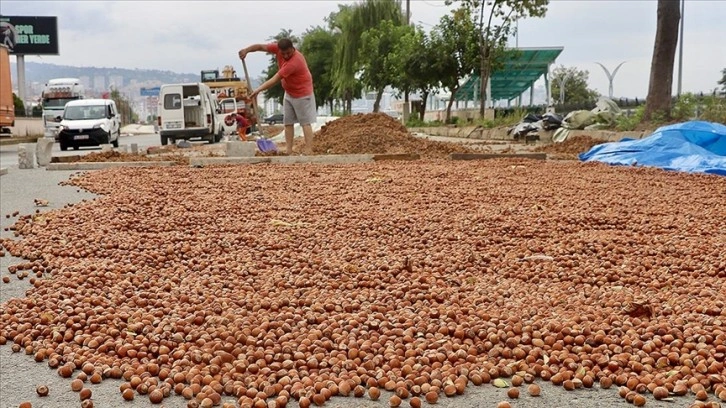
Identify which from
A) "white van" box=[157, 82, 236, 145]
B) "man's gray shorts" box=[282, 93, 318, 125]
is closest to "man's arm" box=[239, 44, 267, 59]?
"man's gray shorts" box=[282, 93, 318, 125]

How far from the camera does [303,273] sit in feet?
Result: 11.6

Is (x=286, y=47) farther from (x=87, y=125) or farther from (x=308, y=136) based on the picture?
(x=87, y=125)

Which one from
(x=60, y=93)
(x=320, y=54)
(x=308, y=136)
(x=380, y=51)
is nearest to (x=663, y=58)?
(x=308, y=136)

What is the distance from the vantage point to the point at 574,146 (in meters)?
13.1

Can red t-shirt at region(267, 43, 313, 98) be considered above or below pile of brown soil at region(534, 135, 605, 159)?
above

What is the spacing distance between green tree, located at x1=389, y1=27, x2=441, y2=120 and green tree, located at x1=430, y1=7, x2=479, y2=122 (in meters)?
0.23

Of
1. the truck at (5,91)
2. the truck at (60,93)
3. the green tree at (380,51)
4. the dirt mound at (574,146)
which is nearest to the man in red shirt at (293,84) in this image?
the dirt mound at (574,146)

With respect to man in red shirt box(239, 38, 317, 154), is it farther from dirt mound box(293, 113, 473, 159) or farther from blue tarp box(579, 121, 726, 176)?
blue tarp box(579, 121, 726, 176)

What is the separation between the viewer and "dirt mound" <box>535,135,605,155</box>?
41.9 ft

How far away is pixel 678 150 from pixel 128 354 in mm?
8545

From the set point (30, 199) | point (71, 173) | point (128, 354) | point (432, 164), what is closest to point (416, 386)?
point (128, 354)

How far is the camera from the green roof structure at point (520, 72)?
34562 mm

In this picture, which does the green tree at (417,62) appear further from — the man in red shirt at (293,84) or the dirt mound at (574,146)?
the man in red shirt at (293,84)

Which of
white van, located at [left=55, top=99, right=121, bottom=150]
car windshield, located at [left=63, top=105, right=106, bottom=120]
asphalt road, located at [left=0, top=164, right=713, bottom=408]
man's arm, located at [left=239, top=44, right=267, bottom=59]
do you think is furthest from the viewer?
car windshield, located at [left=63, top=105, right=106, bottom=120]
